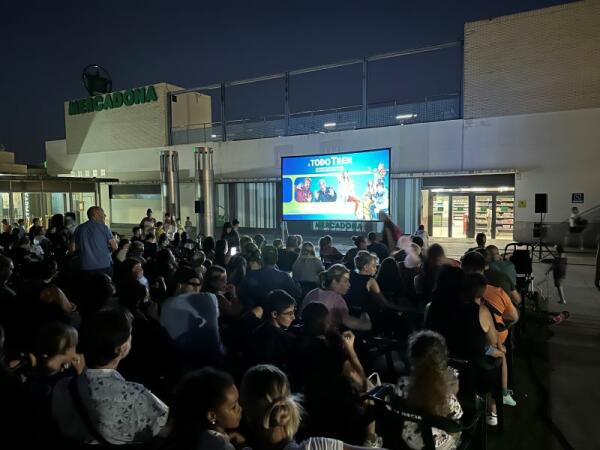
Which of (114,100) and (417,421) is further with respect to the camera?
(114,100)

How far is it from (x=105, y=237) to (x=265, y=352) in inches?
153

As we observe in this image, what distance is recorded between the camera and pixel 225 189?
67.5 feet

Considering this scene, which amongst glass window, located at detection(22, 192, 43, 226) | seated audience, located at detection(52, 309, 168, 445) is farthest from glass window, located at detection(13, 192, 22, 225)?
seated audience, located at detection(52, 309, 168, 445)

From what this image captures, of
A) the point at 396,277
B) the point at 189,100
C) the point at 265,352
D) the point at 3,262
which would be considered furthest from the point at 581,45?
the point at 189,100

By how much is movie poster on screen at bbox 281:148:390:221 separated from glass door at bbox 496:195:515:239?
5781 millimetres

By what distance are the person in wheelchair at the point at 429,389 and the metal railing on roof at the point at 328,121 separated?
1466 centimetres

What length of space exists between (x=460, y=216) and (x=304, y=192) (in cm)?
717

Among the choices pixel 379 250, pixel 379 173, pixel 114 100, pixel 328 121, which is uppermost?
pixel 114 100

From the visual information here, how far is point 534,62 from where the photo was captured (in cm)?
1391

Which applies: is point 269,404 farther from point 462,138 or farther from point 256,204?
point 256,204

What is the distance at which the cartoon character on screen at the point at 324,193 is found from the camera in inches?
506

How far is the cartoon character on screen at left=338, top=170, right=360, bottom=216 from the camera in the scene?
1242cm

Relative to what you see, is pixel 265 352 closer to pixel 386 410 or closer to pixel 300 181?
pixel 386 410

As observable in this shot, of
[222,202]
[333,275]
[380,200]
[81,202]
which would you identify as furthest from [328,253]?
[81,202]
